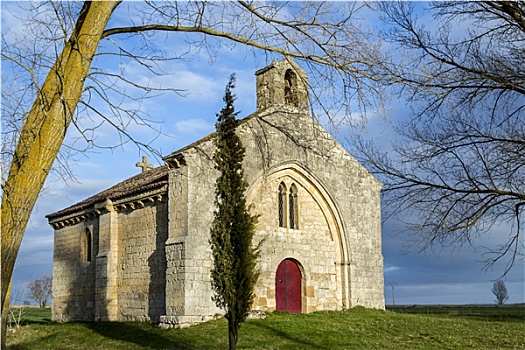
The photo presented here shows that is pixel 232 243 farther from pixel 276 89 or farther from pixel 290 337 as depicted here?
pixel 276 89

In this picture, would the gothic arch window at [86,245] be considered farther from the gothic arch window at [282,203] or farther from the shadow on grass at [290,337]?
the shadow on grass at [290,337]

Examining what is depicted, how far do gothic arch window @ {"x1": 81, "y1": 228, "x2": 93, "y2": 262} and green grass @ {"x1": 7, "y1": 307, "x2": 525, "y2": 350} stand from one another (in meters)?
3.78

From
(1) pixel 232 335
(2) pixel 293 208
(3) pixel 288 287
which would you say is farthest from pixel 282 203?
(1) pixel 232 335

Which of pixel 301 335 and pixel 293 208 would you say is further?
pixel 293 208

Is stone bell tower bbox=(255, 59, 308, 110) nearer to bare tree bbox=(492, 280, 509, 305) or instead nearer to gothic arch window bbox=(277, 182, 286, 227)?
gothic arch window bbox=(277, 182, 286, 227)

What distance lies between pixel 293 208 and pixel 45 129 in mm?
16286

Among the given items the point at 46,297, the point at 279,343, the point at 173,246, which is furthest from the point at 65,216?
the point at 46,297

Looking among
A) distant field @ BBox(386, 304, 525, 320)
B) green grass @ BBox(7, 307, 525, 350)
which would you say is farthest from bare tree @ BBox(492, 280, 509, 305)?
green grass @ BBox(7, 307, 525, 350)

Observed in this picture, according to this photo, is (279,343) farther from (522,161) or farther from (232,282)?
(522,161)

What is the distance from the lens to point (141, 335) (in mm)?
18172

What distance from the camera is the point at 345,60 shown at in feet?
29.3

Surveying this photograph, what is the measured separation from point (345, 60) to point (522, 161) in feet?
13.7

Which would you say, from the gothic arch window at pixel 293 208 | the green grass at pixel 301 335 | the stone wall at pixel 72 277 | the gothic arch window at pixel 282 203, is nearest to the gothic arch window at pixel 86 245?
the stone wall at pixel 72 277

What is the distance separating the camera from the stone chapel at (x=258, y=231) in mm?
19203
